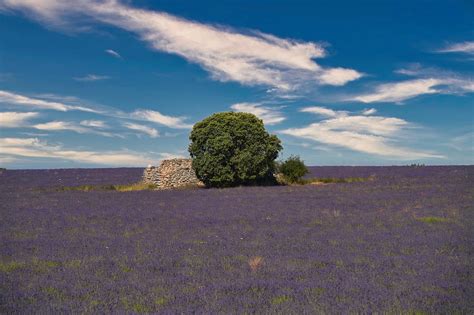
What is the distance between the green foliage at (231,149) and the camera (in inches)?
1174

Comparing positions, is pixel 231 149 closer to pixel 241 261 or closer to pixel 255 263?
pixel 241 261

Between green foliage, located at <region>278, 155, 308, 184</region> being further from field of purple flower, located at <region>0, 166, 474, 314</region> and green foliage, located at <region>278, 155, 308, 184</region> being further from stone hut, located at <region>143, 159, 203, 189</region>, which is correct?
field of purple flower, located at <region>0, 166, 474, 314</region>

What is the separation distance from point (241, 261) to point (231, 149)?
74.0 feet

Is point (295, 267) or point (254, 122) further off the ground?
point (254, 122)

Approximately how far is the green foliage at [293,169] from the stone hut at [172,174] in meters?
6.50

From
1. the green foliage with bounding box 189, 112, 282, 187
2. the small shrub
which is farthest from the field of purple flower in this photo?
the green foliage with bounding box 189, 112, 282, 187

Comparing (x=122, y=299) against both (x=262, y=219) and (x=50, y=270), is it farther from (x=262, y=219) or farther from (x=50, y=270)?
(x=262, y=219)

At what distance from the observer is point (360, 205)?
17.3 m

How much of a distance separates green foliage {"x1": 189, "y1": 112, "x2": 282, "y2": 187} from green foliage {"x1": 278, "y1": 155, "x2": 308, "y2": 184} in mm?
2350

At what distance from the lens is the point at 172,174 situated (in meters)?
31.8

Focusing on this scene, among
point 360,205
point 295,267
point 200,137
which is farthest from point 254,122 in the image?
point 295,267

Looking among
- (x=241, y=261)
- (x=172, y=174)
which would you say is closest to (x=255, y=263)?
(x=241, y=261)

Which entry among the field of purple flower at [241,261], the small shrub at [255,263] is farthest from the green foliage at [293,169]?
the small shrub at [255,263]

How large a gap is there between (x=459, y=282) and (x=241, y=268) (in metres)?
3.31
